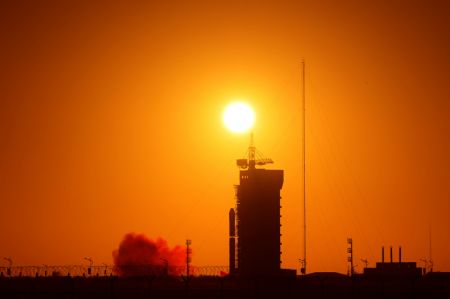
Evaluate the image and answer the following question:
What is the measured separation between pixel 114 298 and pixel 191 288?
19.8 m

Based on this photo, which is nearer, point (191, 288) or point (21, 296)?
point (21, 296)

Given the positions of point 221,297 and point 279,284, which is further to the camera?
point 279,284

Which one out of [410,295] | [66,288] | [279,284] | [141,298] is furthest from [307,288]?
[66,288]

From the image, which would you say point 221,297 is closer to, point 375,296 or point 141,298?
point 141,298

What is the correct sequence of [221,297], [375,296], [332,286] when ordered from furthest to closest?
[332,286] → [375,296] → [221,297]

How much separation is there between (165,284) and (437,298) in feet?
169

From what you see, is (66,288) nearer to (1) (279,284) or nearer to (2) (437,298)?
(1) (279,284)

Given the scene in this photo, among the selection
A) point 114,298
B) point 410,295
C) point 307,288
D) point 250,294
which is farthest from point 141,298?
point 410,295

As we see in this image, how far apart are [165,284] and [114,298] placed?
2813 cm

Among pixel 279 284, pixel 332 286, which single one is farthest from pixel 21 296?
pixel 332 286

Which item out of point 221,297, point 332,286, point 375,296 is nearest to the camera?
point 221,297

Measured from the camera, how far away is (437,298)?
183 meters

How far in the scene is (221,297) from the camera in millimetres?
169250

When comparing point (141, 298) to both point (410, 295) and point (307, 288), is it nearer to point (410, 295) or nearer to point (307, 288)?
point (307, 288)
